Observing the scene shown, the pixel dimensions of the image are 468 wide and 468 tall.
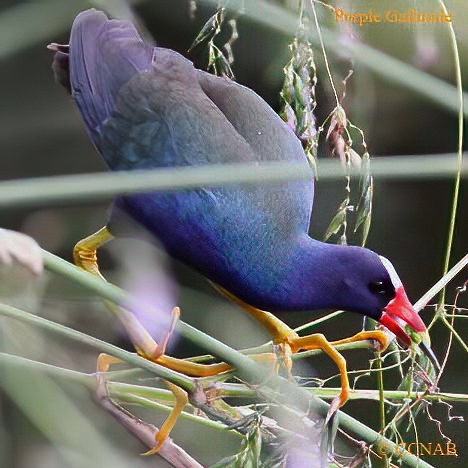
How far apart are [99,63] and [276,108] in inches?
9.8

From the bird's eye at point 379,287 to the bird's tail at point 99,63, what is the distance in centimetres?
41

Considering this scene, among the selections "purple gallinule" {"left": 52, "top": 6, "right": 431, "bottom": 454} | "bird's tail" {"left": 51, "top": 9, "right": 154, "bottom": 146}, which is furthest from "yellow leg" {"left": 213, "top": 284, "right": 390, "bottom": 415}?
"bird's tail" {"left": 51, "top": 9, "right": 154, "bottom": 146}

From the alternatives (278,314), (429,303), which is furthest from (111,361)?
(429,303)

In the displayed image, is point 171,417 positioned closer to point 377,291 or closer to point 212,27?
point 377,291

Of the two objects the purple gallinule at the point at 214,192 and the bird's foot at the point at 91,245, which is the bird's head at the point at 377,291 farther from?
the bird's foot at the point at 91,245

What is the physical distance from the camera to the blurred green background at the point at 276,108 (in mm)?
943

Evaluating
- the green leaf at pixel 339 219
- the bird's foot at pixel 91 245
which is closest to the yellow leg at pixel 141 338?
the bird's foot at pixel 91 245

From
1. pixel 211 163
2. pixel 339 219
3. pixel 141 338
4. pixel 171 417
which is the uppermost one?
pixel 211 163

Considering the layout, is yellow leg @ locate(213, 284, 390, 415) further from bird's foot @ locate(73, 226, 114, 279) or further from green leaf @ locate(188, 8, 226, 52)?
green leaf @ locate(188, 8, 226, 52)

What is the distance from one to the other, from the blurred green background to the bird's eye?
93mm

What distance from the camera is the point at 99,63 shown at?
107cm

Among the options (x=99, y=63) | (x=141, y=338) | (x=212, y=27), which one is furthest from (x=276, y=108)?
(x=141, y=338)

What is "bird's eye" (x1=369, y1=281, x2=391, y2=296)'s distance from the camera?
108cm

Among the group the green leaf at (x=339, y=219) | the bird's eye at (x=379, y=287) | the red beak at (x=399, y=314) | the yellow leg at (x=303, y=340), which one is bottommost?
the yellow leg at (x=303, y=340)
